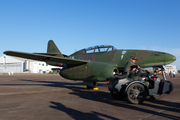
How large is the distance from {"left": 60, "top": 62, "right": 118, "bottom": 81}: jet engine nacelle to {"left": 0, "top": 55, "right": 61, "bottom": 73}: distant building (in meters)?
62.0

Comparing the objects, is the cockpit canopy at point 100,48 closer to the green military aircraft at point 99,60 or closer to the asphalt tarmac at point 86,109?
the green military aircraft at point 99,60

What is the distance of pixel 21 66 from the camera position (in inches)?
2694

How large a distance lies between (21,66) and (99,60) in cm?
6673

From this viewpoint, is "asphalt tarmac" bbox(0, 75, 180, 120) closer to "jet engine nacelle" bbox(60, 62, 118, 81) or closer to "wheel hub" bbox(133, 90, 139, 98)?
"wheel hub" bbox(133, 90, 139, 98)

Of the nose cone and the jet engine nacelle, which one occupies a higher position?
the nose cone

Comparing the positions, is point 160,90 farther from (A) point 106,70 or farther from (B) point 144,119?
(A) point 106,70

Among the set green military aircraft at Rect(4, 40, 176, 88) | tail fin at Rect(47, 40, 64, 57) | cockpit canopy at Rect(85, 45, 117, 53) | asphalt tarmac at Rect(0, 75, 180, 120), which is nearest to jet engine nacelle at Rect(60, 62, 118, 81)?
green military aircraft at Rect(4, 40, 176, 88)

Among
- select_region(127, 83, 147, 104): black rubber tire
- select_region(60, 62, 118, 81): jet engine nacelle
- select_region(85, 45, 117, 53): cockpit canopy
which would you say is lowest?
select_region(127, 83, 147, 104): black rubber tire

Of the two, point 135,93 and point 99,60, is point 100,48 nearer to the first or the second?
point 99,60

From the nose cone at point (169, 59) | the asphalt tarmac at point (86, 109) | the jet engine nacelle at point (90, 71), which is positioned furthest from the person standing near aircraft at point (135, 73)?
the nose cone at point (169, 59)

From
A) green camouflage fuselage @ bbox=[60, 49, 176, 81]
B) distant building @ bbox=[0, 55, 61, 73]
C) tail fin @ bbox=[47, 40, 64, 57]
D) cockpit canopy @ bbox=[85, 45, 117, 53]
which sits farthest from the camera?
distant building @ bbox=[0, 55, 61, 73]

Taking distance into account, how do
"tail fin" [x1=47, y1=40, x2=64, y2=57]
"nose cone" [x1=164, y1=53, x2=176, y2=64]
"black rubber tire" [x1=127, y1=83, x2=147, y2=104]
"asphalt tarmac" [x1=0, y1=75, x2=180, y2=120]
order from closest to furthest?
"asphalt tarmac" [x1=0, y1=75, x2=180, y2=120] < "black rubber tire" [x1=127, y1=83, x2=147, y2=104] < "nose cone" [x1=164, y1=53, x2=176, y2=64] < "tail fin" [x1=47, y1=40, x2=64, y2=57]

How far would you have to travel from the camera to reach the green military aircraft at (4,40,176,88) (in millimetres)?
8336

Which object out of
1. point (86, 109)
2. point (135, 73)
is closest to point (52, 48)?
point (135, 73)
